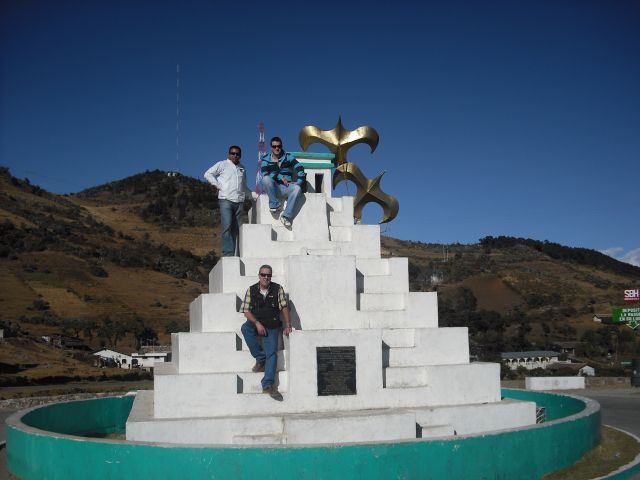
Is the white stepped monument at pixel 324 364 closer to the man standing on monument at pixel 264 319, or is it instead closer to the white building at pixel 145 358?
the man standing on monument at pixel 264 319

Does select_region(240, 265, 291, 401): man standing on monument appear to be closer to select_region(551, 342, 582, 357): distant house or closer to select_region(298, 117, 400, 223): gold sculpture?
select_region(298, 117, 400, 223): gold sculpture

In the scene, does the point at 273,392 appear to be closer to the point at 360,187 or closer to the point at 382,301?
the point at 382,301

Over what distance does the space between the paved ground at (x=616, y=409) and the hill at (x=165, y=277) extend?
669 inches

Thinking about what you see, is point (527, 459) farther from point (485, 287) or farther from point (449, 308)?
point (485, 287)

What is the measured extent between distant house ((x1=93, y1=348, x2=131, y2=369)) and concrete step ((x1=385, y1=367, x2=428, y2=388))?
32.5m

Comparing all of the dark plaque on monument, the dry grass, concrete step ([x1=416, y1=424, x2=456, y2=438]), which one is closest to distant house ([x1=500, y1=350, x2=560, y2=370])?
the dry grass

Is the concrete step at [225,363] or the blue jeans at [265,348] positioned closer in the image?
Answer: the blue jeans at [265,348]

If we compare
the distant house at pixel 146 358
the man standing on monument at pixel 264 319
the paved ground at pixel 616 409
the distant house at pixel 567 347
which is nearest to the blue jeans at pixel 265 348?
the man standing on monument at pixel 264 319

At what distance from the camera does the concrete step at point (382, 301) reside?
34.0 feet

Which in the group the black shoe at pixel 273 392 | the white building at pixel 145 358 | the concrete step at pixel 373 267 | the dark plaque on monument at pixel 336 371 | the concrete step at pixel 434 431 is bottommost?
the white building at pixel 145 358

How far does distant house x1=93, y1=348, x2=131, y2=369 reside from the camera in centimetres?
3909

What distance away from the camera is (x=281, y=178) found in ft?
36.8

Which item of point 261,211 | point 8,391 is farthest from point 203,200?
point 261,211

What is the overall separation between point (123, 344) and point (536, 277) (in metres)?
45.5
